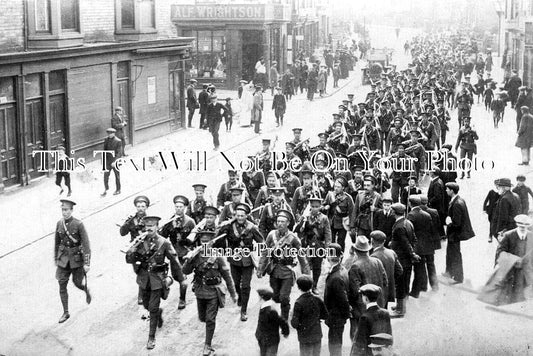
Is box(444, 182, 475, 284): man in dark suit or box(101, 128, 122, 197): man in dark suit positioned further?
box(101, 128, 122, 197): man in dark suit

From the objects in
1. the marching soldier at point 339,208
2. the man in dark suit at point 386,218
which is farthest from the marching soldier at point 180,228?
the man in dark suit at point 386,218

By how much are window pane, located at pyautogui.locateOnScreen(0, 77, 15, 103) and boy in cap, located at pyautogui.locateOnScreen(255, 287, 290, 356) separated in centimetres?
1055

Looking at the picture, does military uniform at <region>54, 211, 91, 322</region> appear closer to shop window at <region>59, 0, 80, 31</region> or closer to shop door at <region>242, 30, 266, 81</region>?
shop window at <region>59, 0, 80, 31</region>

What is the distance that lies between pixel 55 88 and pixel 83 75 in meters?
1.29

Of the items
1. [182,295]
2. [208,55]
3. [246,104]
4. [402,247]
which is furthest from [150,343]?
[208,55]

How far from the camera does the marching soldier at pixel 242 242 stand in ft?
33.8

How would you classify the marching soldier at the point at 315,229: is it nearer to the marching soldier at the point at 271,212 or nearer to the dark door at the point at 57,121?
the marching soldier at the point at 271,212

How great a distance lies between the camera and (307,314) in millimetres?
8250

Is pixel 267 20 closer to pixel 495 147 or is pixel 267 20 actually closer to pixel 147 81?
pixel 147 81

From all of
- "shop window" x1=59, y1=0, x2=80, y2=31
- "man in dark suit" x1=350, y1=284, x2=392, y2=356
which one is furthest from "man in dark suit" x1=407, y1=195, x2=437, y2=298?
"shop window" x1=59, y1=0, x2=80, y2=31

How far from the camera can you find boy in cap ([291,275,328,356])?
822 cm

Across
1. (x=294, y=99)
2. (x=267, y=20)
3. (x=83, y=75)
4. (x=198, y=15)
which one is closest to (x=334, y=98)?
(x=294, y=99)

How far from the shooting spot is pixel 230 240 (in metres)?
10.4

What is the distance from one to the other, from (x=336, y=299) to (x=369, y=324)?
1.22m
